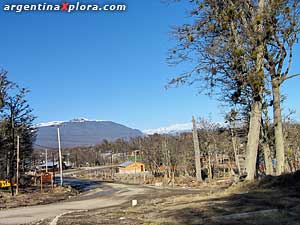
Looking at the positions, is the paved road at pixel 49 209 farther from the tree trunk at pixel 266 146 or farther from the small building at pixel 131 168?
the small building at pixel 131 168

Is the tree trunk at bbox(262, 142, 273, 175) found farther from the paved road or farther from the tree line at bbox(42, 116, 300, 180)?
the paved road

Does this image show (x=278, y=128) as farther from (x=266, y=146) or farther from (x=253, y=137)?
(x=266, y=146)

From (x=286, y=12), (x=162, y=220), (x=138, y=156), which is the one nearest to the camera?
(x=162, y=220)

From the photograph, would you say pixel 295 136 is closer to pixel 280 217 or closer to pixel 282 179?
pixel 282 179

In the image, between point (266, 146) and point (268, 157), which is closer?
point (266, 146)

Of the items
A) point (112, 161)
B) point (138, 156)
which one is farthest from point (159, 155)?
point (112, 161)

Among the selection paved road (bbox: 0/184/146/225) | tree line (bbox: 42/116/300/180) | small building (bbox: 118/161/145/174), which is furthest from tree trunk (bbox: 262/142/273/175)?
small building (bbox: 118/161/145/174)

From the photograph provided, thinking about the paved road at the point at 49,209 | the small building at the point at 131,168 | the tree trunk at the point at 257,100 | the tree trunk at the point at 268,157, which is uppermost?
the tree trunk at the point at 257,100

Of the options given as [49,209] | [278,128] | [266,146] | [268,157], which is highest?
[278,128]

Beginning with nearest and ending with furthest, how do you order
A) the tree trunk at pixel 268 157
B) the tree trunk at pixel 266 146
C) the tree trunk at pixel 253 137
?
the tree trunk at pixel 253 137
the tree trunk at pixel 266 146
the tree trunk at pixel 268 157

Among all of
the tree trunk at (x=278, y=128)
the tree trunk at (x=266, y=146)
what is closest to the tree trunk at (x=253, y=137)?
the tree trunk at (x=278, y=128)

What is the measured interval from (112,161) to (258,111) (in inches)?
3282

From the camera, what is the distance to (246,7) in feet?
50.2

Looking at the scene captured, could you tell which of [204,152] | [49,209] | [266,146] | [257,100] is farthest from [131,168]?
[257,100]
